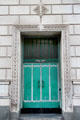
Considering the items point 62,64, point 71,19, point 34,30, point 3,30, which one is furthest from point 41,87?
point 71,19

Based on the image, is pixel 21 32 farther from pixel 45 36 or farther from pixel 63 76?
pixel 63 76

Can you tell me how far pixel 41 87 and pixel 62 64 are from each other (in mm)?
1969

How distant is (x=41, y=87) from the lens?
789 cm

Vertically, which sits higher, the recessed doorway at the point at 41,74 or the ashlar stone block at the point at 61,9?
the ashlar stone block at the point at 61,9

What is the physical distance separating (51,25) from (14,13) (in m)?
2.20

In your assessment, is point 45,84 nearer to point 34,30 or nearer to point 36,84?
point 36,84

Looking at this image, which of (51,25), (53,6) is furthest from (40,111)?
(53,6)

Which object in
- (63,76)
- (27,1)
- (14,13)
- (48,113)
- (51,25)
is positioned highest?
(27,1)

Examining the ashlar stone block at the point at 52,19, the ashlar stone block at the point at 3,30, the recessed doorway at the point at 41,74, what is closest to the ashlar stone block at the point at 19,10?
the ashlar stone block at the point at 3,30

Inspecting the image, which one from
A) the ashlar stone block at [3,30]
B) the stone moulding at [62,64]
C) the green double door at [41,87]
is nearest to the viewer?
the stone moulding at [62,64]

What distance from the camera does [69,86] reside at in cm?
688

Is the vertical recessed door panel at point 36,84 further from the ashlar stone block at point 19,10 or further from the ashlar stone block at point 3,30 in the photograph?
the ashlar stone block at point 19,10

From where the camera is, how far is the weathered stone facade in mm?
6863

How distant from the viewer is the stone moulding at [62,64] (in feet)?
22.4
